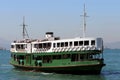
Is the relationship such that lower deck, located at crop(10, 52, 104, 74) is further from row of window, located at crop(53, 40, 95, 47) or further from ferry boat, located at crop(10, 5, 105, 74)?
row of window, located at crop(53, 40, 95, 47)

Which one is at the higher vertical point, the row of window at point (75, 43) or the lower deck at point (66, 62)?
the row of window at point (75, 43)

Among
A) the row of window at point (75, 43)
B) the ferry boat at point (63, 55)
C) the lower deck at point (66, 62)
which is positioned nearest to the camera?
the row of window at point (75, 43)

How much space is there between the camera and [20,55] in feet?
177

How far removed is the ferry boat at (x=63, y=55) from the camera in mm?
44500

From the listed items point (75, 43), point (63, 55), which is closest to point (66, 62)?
point (63, 55)

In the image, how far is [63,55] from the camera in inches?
1823

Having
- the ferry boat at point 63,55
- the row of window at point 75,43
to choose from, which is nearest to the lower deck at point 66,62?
the ferry boat at point 63,55

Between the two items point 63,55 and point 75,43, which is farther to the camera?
point 63,55

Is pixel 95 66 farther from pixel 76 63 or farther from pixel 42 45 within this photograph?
pixel 42 45

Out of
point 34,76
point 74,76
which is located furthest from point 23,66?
point 74,76

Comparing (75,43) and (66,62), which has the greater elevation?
(75,43)

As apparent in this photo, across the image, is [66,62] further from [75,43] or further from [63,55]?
[75,43]

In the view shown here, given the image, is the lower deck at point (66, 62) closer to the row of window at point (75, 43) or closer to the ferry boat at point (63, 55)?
the ferry boat at point (63, 55)

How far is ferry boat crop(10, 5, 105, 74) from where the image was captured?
146ft
